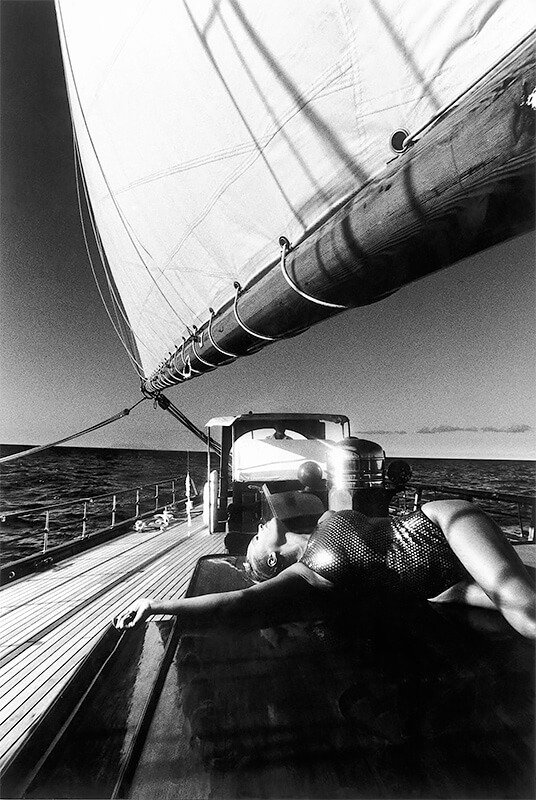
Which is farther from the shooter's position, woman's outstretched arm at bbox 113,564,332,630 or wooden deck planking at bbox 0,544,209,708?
wooden deck planking at bbox 0,544,209,708

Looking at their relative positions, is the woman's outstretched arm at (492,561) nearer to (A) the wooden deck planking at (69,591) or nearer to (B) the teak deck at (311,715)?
(B) the teak deck at (311,715)

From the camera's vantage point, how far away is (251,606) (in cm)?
178

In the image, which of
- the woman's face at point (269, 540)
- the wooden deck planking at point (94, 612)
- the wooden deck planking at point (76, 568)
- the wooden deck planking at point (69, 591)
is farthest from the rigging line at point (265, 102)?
the wooden deck planking at point (76, 568)

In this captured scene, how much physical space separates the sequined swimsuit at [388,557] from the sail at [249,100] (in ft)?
3.82

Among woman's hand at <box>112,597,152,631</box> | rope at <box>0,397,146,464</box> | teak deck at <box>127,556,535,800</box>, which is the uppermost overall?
rope at <box>0,397,146,464</box>

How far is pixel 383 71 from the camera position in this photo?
1.15m

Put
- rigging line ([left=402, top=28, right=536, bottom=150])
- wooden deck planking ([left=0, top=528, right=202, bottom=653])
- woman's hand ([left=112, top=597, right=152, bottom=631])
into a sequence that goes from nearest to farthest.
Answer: rigging line ([left=402, top=28, right=536, bottom=150]) → woman's hand ([left=112, top=597, right=152, bottom=631]) → wooden deck planking ([left=0, top=528, right=202, bottom=653])

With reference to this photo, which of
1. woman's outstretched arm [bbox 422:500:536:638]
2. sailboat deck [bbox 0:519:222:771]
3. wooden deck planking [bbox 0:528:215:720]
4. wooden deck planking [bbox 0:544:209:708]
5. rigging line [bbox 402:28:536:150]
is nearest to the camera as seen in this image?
rigging line [bbox 402:28:536:150]

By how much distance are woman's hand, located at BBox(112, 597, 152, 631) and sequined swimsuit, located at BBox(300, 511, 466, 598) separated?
66 centimetres

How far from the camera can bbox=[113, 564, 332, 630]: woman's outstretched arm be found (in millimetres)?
1761

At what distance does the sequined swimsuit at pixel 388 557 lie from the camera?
1.76 meters

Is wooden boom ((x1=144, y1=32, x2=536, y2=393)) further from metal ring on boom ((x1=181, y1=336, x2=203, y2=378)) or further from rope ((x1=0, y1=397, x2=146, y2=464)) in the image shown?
rope ((x1=0, y1=397, x2=146, y2=464))

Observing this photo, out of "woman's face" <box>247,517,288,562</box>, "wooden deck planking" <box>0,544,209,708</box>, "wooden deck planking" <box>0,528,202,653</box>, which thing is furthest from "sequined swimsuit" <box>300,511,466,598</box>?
"wooden deck planking" <box>0,528,202,653</box>

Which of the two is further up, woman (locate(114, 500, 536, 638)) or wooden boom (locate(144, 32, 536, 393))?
wooden boom (locate(144, 32, 536, 393))
